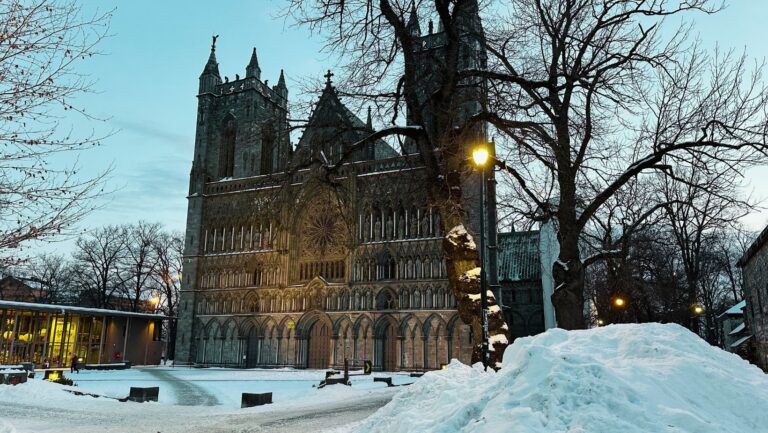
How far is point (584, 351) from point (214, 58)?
50.7 metres

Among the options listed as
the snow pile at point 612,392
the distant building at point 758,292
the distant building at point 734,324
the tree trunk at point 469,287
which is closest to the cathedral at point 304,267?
the distant building at point 734,324

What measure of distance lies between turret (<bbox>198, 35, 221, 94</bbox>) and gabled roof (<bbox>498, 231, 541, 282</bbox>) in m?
31.4

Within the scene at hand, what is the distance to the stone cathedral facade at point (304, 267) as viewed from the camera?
35.9 meters

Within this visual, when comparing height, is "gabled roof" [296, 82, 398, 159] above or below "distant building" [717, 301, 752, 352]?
above

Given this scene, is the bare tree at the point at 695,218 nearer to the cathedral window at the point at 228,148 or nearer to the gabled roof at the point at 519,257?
the gabled roof at the point at 519,257

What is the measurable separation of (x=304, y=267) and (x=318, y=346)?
6124mm

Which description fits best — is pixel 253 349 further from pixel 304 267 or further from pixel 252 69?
pixel 252 69

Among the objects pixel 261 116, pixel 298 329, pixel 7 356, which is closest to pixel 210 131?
pixel 261 116

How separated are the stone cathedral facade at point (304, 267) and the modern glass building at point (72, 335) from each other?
12.0 feet

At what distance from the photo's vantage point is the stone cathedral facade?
35.9 meters

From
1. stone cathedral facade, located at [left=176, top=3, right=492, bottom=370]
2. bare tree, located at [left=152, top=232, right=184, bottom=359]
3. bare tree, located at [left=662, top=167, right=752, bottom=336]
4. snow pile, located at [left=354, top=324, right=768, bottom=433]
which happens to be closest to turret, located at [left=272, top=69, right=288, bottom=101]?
stone cathedral facade, located at [left=176, top=3, right=492, bottom=370]

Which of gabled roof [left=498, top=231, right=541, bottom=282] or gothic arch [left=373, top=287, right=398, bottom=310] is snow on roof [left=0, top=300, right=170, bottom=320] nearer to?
gothic arch [left=373, top=287, right=398, bottom=310]

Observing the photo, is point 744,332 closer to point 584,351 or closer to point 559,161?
point 559,161

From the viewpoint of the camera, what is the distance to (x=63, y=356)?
1310 inches
